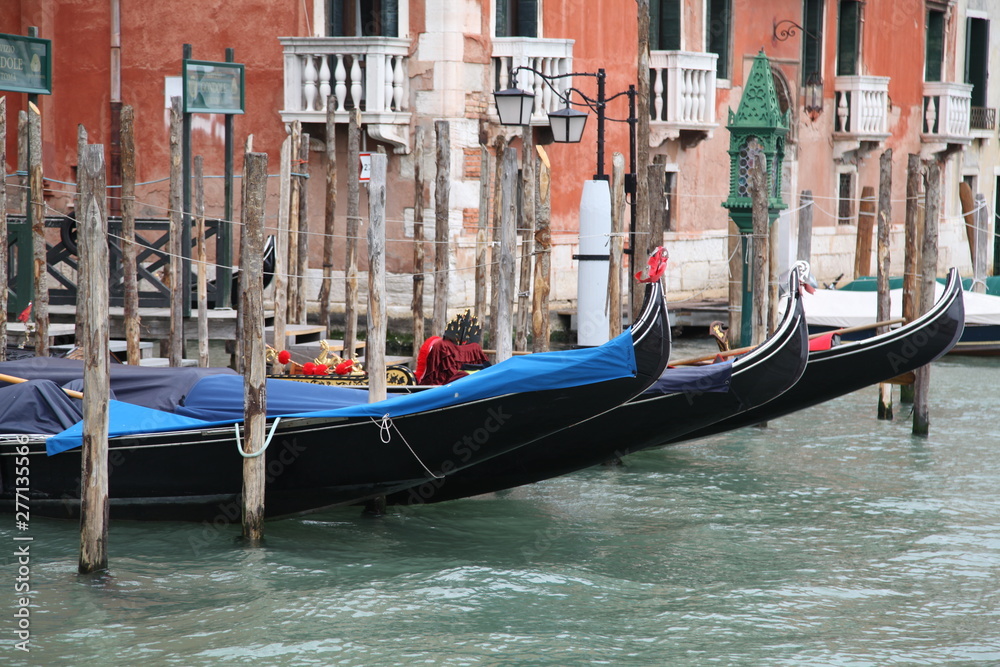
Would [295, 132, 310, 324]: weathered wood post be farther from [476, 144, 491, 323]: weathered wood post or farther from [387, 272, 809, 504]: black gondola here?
[387, 272, 809, 504]: black gondola

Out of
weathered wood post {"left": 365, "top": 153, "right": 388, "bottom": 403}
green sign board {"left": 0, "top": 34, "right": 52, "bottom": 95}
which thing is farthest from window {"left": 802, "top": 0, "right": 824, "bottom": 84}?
weathered wood post {"left": 365, "top": 153, "right": 388, "bottom": 403}

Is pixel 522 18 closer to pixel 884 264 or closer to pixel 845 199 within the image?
pixel 884 264

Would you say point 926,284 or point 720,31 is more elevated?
point 720,31

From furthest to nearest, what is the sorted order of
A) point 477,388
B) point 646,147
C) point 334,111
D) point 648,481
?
point 334,111, point 646,147, point 648,481, point 477,388

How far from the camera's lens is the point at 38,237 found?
7672 mm

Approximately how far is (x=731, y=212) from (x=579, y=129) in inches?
65.0

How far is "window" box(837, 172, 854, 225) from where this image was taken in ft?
56.4

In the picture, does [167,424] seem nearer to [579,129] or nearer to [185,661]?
[185,661]

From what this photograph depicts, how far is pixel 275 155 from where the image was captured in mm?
11781

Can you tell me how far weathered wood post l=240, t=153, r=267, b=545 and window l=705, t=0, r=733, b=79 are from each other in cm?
956

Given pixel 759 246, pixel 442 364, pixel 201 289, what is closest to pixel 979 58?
pixel 759 246

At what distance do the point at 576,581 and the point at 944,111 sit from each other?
14.7 meters

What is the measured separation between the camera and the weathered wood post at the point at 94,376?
5125mm

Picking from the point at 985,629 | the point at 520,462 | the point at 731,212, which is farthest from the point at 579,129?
the point at 985,629
